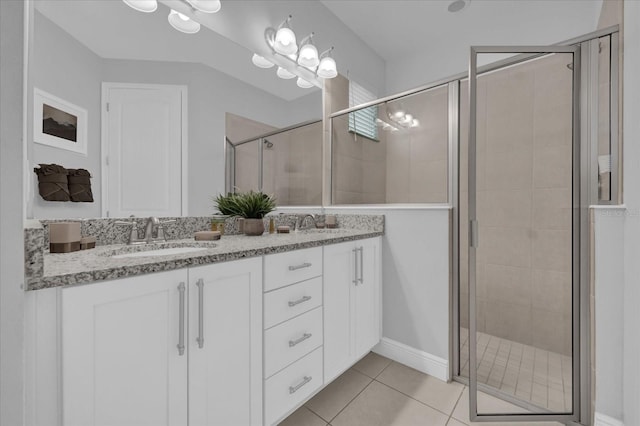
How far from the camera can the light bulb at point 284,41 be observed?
74.4 inches

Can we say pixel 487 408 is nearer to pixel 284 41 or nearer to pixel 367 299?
pixel 367 299

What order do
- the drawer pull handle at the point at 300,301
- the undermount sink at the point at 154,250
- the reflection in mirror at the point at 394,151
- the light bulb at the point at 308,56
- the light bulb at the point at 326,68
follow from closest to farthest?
the undermount sink at the point at 154,250, the drawer pull handle at the point at 300,301, the reflection in mirror at the point at 394,151, the light bulb at the point at 308,56, the light bulb at the point at 326,68

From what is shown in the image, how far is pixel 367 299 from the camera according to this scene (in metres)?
1.74

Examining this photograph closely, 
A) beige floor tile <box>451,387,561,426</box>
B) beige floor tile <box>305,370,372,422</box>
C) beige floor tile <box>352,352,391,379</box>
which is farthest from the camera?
beige floor tile <box>352,352,391,379</box>

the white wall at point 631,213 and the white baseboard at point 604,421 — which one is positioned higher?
the white wall at point 631,213

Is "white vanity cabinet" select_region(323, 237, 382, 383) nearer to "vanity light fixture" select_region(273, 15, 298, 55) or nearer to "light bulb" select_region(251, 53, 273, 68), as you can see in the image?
"light bulb" select_region(251, 53, 273, 68)

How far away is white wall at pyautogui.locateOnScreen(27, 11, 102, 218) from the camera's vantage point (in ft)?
3.34

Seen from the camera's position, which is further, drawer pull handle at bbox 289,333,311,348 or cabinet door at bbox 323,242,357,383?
cabinet door at bbox 323,242,357,383

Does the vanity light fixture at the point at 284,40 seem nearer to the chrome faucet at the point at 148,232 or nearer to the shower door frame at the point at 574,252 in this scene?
the shower door frame at the point at 574,252

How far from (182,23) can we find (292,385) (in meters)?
1.80

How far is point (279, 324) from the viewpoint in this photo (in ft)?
3.81

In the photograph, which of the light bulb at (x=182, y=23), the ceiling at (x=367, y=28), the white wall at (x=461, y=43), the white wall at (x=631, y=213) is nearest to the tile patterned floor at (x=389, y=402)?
the white wall at (x=631, y=213)

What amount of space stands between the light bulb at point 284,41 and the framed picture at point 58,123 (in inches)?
48.9

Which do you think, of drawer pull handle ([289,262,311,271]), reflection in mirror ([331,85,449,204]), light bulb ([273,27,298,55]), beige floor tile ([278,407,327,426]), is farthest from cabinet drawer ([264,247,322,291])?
light bulb ([273,27,298,55])
